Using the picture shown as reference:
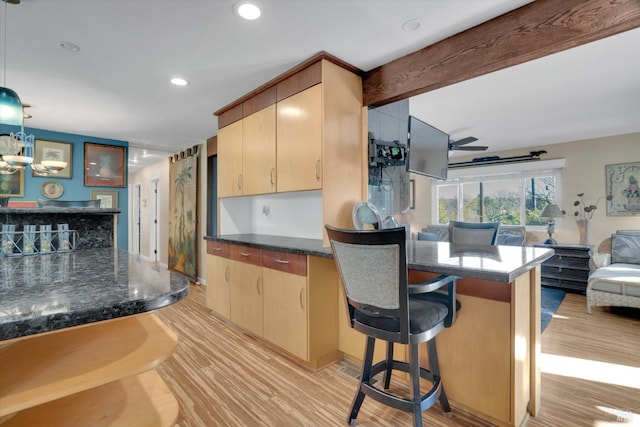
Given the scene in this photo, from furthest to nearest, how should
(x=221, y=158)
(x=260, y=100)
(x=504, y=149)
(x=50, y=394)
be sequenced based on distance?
(x=504, y=149)
(x=221, y=158)
(x=260, y=100)
(x=50, y=394)

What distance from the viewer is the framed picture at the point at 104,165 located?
4629mm

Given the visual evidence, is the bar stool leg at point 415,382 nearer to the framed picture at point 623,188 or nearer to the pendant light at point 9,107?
the pendant light at point 9,107

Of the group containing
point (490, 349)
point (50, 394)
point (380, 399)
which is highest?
point (50, 394)

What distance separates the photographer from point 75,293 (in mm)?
813

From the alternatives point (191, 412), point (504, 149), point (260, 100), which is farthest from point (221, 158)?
point (504, 149)

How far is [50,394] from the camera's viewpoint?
696 millimetres

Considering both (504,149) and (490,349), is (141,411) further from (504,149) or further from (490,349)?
(504,149)

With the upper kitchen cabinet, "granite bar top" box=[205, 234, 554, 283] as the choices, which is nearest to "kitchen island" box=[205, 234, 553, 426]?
"granite bar top" box=[205, 234, 554, 283]

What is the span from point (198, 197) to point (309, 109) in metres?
3.31

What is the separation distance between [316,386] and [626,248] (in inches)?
190

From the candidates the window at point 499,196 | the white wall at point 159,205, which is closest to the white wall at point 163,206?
the white wall at point 159,205

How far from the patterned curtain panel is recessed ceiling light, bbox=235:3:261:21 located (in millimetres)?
3555

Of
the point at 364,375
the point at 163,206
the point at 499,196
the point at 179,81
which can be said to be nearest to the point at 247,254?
the point at 364,375

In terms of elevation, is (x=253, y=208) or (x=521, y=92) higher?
(x=521, y=92)
